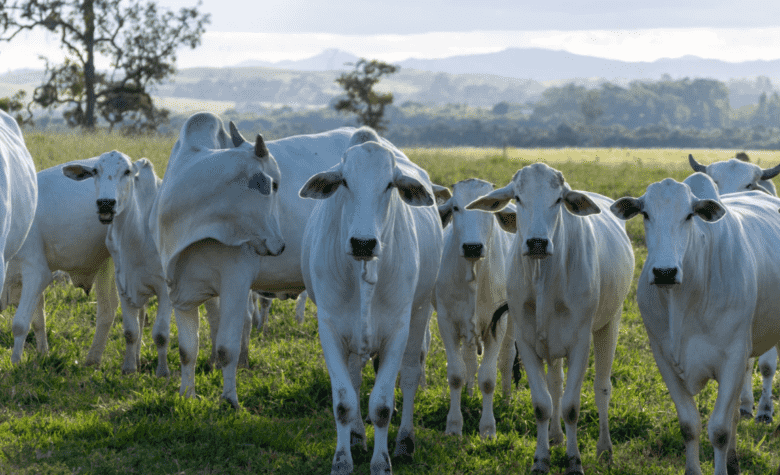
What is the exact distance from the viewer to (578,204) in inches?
213

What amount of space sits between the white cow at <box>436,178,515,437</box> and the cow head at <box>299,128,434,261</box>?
1218mm

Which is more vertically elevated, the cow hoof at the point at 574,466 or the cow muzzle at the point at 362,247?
the cow muzzle at the point at 362,247

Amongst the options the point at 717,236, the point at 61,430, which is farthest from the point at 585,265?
the point at 61,430

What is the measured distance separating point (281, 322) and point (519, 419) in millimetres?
3786

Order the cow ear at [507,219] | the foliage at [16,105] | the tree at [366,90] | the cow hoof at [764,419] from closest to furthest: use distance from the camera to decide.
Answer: the cow ear at [507,219] → the cow hoof at [764,419] → the foliage at [16,105] → the tree at [366,90]

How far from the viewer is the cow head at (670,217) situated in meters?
4.77

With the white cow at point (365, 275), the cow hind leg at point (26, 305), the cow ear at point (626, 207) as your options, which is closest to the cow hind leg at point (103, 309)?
the cow hind leg at point (26, 305)

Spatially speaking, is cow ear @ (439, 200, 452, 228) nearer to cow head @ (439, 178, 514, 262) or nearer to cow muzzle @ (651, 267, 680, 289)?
cow head @ (439, 178, 514, 262)

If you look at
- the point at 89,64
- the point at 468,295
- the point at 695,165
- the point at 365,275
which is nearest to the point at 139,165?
the point at 468,295

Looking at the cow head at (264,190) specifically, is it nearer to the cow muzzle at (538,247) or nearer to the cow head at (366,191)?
the cow head at (366,191)

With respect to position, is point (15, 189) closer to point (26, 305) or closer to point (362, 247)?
point (26, 305)

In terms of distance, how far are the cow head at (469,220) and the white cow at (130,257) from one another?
2.81 meters

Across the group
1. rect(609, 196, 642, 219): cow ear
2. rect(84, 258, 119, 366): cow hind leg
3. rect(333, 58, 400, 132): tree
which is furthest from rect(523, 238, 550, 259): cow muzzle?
rect(333, 58, 400, 132): tree

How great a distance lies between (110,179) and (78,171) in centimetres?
48
